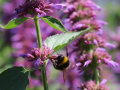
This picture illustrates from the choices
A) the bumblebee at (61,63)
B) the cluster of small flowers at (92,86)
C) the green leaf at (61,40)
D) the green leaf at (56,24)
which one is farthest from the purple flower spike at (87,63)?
the green leaf at (56,24)

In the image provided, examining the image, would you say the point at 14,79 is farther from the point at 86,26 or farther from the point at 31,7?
the point at 86,26

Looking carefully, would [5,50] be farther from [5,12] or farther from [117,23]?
[117,23]

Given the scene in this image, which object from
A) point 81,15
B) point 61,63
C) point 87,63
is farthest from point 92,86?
point 81,15

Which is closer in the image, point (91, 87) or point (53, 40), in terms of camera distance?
point (53, 40)

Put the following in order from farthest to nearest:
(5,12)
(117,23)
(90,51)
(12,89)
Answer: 1. (117,23)
2. (5,12)
3. (90,51)
4. (12,89)

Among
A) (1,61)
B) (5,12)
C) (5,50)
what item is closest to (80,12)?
(1,61)

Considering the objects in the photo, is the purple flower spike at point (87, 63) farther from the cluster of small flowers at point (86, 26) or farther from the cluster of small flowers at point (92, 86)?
the cluster of small flowers at point (92, 86)
